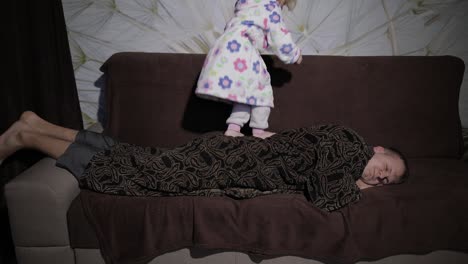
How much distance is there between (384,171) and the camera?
1.53 m

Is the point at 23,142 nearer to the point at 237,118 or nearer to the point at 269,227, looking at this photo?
the point at 237,118

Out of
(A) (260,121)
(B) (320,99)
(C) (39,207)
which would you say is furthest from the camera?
(B) (320,99)

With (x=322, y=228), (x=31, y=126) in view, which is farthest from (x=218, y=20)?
(x=322, y=228)

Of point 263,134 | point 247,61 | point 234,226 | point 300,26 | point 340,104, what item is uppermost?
point 300,26

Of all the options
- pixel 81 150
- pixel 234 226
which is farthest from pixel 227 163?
pixel 81 150

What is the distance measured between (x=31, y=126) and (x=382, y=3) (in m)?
2.01

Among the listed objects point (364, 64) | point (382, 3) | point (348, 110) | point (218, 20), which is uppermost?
point (382, 3)

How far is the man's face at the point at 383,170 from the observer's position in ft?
4.98

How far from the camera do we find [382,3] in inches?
76.5

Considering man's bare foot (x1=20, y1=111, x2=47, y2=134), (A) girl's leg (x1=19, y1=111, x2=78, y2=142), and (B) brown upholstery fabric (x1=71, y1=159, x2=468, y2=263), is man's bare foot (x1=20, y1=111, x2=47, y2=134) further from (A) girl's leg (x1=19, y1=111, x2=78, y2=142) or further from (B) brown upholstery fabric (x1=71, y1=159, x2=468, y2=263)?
(B) brown upholstery fabric (x1=71, y1=159, x2=468, y2=263)

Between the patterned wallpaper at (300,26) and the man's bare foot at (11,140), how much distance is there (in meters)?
0.70

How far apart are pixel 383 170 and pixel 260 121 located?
633 mm

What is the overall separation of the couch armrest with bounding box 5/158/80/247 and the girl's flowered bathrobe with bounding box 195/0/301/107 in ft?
2.40

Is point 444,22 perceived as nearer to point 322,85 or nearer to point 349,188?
point 322,85
